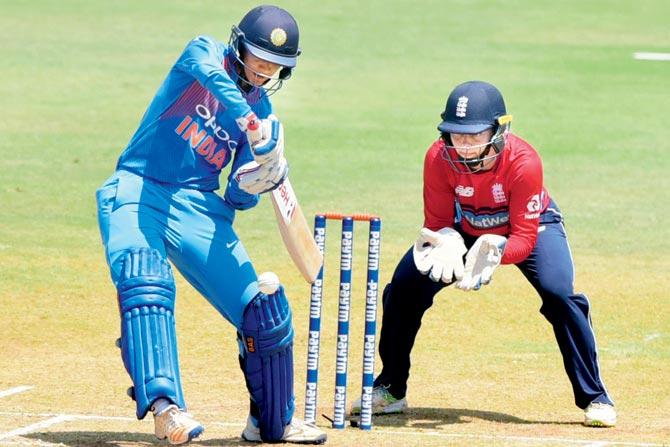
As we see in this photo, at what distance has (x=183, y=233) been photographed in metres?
6.54

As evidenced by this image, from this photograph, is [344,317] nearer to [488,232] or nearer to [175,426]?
[488,232]

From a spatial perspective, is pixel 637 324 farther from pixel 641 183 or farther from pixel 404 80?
pixel 404 80

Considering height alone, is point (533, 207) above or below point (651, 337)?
above

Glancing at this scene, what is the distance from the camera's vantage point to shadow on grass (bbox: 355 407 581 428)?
7.70 metres

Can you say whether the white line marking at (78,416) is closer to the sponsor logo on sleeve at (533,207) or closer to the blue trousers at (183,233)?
the blue trousers at (183,233)

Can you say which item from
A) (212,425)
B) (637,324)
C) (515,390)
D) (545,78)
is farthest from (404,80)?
(212,425)

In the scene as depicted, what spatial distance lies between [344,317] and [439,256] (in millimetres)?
551

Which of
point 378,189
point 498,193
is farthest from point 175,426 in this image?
point 378,189

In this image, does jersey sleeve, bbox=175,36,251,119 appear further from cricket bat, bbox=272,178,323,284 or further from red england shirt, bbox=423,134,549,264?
red england shirt, bbox=423,134,549,264

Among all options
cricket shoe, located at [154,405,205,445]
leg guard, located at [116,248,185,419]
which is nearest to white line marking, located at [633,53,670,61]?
leg guard, located at [116,248,185,419]

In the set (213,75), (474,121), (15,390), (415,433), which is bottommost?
(415,433)

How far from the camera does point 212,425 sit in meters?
7.34

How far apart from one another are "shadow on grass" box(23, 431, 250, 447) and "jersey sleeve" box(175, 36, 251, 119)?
1.53 m

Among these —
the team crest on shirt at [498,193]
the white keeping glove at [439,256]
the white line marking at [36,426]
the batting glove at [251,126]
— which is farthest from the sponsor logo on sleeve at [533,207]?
the white line marking at [36,426]
